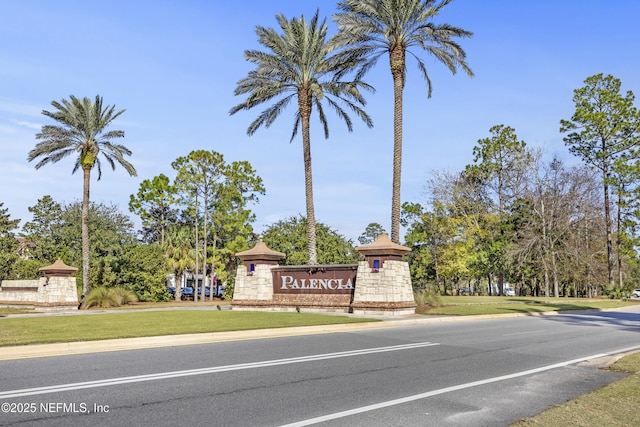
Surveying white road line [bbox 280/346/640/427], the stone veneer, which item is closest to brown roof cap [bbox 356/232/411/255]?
white road line [bbox 280/346/640/427]

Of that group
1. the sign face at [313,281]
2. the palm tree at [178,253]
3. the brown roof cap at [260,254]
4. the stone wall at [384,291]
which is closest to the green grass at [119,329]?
the stone wall at [384,291]

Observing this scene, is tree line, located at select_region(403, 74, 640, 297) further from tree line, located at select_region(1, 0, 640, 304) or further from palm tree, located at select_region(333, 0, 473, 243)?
palm tree, located at select_region(333, 0, 473, 243)

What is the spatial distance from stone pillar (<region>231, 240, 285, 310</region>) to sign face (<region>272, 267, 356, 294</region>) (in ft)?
1.53

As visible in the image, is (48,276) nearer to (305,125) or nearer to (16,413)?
(305,125)

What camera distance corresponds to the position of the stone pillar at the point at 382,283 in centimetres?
2233

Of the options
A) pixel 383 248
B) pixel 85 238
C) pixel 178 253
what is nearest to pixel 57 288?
pixel 85 238

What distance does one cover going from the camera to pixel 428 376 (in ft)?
28.3

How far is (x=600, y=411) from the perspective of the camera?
6164 millimetres

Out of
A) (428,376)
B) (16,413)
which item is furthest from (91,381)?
(428,376)

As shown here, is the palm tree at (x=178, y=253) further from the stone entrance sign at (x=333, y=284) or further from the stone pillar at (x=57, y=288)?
the stone entrance sign at (x=333, y=284)

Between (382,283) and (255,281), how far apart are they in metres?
6.90

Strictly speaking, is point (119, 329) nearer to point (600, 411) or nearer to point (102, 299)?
point (600, 411)

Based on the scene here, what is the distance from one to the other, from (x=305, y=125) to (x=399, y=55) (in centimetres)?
664

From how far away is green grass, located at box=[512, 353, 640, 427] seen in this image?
18.7ft
